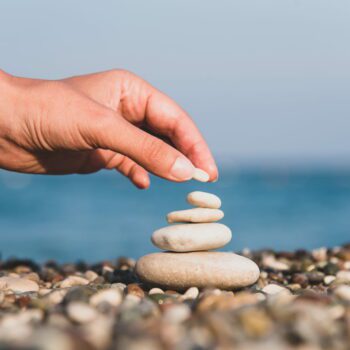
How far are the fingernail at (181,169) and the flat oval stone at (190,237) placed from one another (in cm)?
37

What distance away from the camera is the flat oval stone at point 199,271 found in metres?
4.16

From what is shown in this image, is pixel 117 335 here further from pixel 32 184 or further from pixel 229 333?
pixel 32 184

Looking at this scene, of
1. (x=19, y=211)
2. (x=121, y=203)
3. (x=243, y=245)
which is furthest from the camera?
(x=121, y=203)

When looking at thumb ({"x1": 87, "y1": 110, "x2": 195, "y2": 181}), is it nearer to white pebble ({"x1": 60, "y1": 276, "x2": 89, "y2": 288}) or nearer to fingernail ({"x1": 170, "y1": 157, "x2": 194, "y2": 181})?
fingernail ({"x1": 170, "y1": 157, "x2": 194, "y2": 181})

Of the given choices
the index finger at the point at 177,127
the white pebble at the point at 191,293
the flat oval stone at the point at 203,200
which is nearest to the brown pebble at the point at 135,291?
the white pebble at the point at 191,293

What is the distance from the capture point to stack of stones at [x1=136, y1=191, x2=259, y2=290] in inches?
164

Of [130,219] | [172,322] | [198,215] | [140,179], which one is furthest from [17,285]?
[130,219]

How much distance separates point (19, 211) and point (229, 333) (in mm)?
28874

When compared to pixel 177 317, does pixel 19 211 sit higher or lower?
higher

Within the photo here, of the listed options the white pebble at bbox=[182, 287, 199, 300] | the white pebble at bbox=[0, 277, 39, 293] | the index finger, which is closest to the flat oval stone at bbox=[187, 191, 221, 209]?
the white pebble at bbox=[182, 287, 199, 300]

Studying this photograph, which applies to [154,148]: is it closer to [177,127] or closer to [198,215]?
[198,215]

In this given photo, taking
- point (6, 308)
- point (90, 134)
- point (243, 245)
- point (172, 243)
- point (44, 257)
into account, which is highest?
point (243, 245)

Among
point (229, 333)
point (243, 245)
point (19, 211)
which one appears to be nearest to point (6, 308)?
point (229, 333)

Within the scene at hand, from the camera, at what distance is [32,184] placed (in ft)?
164
